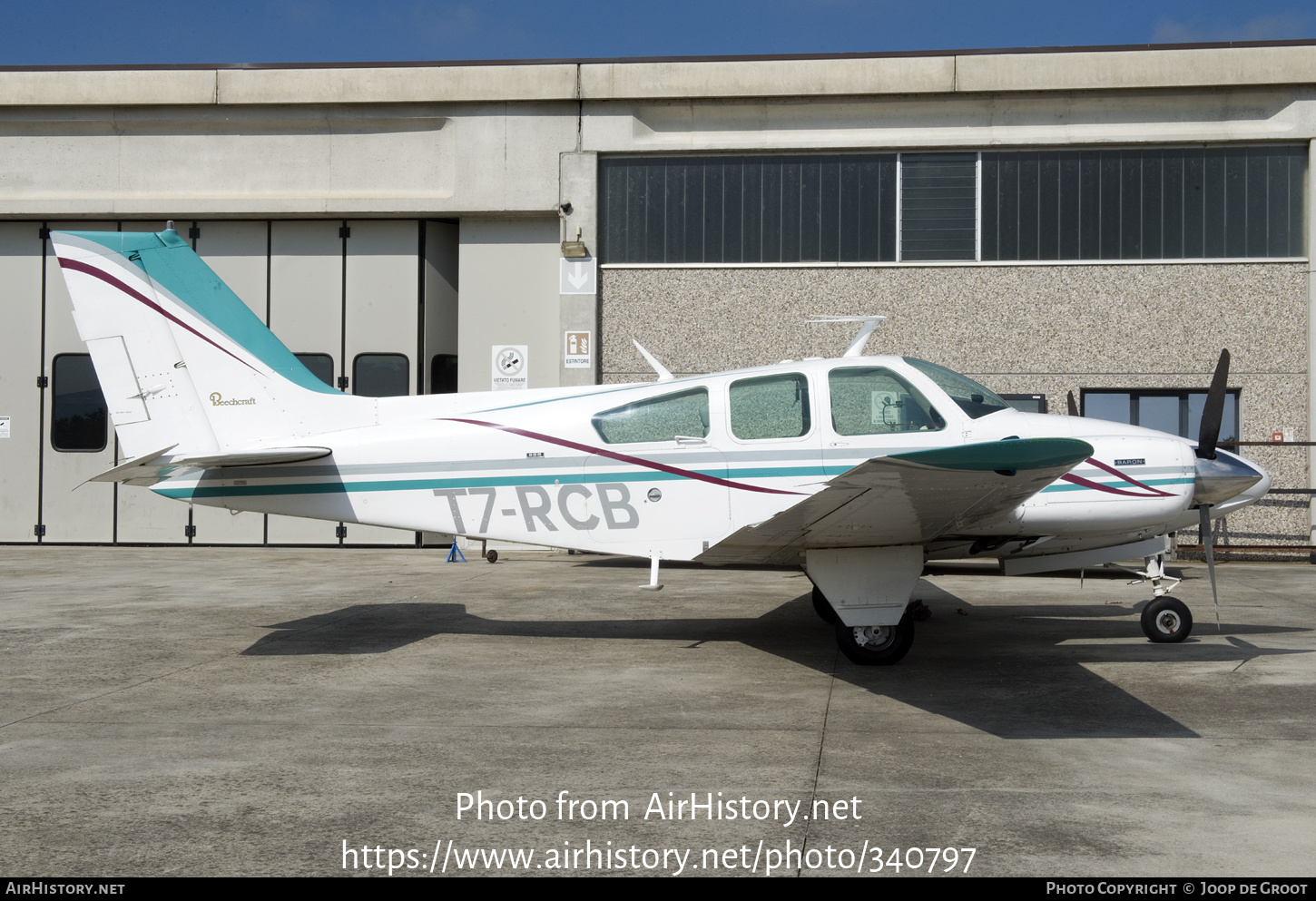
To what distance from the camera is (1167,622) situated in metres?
7.03

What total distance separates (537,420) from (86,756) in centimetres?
347

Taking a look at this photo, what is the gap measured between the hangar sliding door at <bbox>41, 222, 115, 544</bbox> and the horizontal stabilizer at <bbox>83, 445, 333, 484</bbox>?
9.86m

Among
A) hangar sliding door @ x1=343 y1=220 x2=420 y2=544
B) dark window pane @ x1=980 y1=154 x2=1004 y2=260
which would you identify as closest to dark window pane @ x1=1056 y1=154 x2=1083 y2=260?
dark window pane @ x1=980 y1=154 x2=1004 y2=260

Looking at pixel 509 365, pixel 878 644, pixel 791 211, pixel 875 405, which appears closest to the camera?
pixel 878 644

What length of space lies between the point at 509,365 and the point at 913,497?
1056 centimetres

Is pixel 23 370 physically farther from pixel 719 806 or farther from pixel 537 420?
pixel 719 806

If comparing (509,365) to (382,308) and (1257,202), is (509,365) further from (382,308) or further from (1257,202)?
(1257,202)

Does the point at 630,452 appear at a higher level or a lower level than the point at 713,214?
lower

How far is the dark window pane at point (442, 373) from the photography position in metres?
15.6

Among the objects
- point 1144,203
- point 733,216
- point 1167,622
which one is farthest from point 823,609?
point 1144,203

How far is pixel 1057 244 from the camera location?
14.1 metres

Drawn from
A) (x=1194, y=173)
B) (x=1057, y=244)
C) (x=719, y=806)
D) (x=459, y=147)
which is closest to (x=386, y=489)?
(x=719, y=806)

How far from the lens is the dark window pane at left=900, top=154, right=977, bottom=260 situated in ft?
46.7

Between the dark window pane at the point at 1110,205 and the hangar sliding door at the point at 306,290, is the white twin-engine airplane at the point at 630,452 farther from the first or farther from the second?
the hangar sliding door at the point at 306,290
